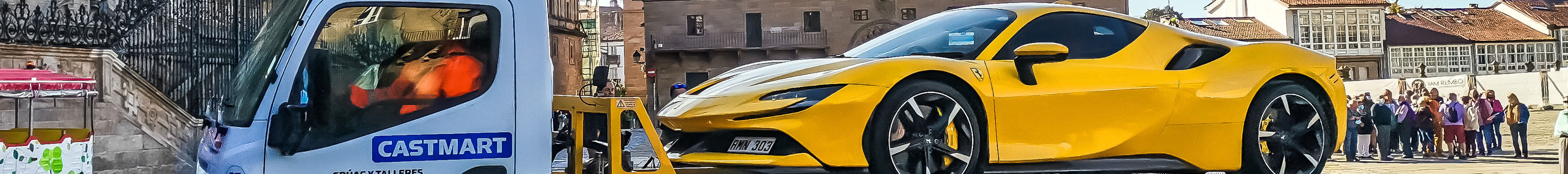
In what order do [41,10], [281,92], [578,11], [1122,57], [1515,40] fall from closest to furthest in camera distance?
[281,92], [578,11], [1122,57], [1515,40], [41,10]

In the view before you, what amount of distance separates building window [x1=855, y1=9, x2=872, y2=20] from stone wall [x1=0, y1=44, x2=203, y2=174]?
2947 mm

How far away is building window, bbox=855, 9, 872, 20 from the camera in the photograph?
4434mm

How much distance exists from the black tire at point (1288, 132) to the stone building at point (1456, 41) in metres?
0.78

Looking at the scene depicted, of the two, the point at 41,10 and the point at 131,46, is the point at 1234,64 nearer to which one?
the point at 131,46

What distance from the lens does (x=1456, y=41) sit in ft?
17.8

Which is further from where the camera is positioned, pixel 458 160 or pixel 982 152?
pixel 982 152

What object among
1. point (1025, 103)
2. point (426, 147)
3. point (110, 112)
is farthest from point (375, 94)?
point (110, 112)

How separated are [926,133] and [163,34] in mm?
3063

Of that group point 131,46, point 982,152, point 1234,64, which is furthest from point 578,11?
point 131,46

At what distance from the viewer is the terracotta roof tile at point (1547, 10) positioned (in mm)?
5262

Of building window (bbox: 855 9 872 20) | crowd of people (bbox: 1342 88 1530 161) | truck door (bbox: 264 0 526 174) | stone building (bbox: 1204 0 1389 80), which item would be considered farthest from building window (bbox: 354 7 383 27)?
crowd of people (bbox: 1342 88 1530 161)

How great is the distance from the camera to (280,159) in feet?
12.3

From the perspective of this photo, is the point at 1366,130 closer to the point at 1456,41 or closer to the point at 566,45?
the point at 1456,41

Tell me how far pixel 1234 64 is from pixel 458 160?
9.18 feet
